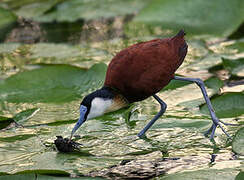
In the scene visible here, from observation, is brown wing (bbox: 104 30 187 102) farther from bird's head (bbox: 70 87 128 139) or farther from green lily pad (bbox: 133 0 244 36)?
green lily pad (bbox: 133 0 244 36)

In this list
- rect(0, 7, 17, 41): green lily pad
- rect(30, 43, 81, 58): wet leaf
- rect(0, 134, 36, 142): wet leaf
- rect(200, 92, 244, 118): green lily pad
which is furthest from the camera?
rect(0, 7, 17, 41): green lily pad

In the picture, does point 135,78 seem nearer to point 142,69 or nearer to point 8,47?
point 142,69

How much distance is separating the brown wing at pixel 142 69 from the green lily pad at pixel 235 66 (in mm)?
1144

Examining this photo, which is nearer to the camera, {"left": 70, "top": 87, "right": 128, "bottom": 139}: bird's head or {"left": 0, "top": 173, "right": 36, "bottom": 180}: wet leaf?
{"left": 0, "top": 173, "right": 36, "bottom": 180}: wet leaf

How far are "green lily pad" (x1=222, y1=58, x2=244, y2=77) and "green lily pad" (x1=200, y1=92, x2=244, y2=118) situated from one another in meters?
0.76

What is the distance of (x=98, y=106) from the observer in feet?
13.4

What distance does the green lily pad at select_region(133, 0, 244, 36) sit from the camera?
6562mm

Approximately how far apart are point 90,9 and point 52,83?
3418mm

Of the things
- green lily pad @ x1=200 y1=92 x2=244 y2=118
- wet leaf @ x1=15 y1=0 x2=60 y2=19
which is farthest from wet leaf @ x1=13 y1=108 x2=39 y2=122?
wet leaf @ x1=15 y1=0 x2=60 y2=19

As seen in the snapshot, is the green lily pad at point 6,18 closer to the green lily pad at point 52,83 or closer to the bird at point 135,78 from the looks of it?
the green lily pad at point 52,83

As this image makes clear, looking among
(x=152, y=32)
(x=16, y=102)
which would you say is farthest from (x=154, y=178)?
(x=152, y=32)

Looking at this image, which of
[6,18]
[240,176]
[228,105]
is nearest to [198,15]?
[228,105]

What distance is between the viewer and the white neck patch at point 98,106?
406cm

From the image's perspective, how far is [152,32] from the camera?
688cm
